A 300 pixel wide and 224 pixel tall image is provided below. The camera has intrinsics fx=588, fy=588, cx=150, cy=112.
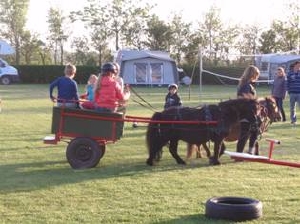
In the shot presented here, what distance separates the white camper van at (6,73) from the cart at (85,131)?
125 feet

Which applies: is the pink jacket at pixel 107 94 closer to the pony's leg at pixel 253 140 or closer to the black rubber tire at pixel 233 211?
the pony's leg at pixel 253 140

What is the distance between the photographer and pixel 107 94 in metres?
10.2

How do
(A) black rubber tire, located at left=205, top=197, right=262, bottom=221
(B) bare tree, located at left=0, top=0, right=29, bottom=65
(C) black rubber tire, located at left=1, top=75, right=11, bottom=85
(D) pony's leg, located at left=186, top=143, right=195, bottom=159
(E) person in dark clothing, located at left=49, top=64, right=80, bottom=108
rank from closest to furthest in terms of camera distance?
(A) black rubber tire, located at left=205, top=197, right=262, bottom=221 → (D) pony's leg, located at left=186, top=143, right=195, bottom=159 → (E) person in dark clothing, located at left=49, top=64, right=80, bottom=108 → (C) black rubber tire, located at left=1, top=75, right=11, bottom=85 → (B) bare tree, located at left=0, top=0, right=29, bottom=65

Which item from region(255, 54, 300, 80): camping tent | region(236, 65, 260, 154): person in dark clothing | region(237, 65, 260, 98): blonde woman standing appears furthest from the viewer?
region(255, 54, 300, 80): camping tent

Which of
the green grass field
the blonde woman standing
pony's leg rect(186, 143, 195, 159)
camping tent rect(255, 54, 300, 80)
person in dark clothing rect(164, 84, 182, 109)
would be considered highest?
camping tent rect(255, 54, 300, 80)

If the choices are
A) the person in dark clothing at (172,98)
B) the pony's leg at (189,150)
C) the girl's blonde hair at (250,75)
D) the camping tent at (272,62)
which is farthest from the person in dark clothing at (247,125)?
the camping tent at (272,62)

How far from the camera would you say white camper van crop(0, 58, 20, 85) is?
46884mm

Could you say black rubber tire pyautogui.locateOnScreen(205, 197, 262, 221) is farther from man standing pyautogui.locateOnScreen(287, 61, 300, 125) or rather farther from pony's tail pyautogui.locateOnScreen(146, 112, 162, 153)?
man standing pyautogui.locateOnScreen(287, 61, 300, 125)

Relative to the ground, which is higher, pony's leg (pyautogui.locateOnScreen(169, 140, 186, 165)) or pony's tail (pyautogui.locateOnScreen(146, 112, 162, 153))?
pony's tail (pyautogui.locateOnScreen(146, 112, 162, 153))

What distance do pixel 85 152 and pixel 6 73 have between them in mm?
39000

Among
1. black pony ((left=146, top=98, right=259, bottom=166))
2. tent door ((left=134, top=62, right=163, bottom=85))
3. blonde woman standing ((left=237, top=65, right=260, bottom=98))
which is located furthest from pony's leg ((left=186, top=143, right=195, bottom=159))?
tent door ((left=134, top=62, right=163, bottom=85))

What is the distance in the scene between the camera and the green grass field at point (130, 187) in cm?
677

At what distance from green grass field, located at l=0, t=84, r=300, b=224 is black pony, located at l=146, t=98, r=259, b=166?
459 millimetres

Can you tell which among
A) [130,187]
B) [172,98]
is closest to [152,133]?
[130,187]
